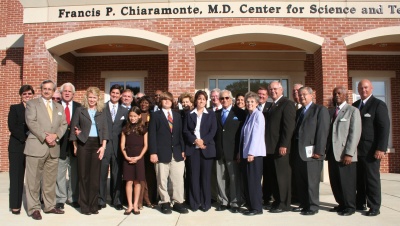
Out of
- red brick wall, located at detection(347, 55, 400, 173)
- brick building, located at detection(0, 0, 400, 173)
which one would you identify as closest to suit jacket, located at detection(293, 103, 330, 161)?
brick building, located at detection(0, 0, 400, 173)

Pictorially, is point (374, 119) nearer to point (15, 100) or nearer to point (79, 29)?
point (79, 29)

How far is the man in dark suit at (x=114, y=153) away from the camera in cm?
629

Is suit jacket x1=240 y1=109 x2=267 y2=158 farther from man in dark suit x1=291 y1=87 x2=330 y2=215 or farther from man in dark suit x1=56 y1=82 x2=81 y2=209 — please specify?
man in dark suit x1=56 y1=82 x2=81 y2=209

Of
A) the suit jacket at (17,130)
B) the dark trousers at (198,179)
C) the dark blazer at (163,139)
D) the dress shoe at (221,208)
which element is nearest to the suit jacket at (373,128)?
the dress shoe at (221,208)

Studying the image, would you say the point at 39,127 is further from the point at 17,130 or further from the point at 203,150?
the point at 203,150

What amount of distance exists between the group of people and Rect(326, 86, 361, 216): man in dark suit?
2 centimetres

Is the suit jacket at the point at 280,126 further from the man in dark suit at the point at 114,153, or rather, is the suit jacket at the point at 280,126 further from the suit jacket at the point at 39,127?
the suit jacket at the point at 39,127

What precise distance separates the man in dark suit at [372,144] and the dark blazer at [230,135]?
1.97 metres

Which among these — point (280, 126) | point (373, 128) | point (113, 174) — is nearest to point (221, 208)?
A: point (280, 126)

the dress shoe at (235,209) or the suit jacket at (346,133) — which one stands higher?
the suit jacket at (346,133)

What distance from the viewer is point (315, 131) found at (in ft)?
19.1

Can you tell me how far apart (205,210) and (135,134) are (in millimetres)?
1707

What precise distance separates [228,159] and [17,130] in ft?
11.2

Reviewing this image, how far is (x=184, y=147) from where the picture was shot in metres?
6.07
